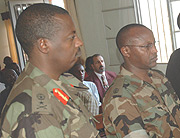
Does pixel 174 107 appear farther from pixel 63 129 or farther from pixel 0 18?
pixel 0 18

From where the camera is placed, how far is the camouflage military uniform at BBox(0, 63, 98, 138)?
3.36ft

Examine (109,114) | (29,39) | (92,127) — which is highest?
(29,39)

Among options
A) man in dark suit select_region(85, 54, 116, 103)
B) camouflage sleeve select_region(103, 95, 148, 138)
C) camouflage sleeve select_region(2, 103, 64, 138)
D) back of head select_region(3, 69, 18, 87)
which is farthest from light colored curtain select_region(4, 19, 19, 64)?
camouflage sleeve select_region(2, 103, 64, 138)

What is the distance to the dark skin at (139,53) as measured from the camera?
1818 mm

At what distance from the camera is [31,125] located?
3.34ft

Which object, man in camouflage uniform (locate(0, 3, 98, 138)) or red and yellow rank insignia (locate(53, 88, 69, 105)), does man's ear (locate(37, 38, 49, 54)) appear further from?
red and yellow rank insignia (locate(53, 88, 69, 105))

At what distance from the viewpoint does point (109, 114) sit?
65.7 inches

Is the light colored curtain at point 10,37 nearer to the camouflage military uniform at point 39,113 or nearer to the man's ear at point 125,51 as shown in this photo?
the man's ear at point 125,51

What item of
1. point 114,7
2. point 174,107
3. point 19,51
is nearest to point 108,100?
point 174,107

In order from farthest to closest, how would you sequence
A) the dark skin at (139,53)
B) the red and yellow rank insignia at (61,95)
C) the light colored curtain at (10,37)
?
the light colored curtain at (10,37), the dark skin at (139,53), the red and yellow rank insignia at (61,95)

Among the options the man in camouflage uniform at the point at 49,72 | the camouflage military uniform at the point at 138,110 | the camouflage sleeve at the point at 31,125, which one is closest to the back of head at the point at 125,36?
the camouflage military uniform at the point at 138,110

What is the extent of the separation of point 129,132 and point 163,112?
0.28 metres

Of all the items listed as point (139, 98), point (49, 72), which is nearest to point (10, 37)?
point (139, 98)

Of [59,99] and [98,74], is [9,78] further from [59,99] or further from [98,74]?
[59,99]
